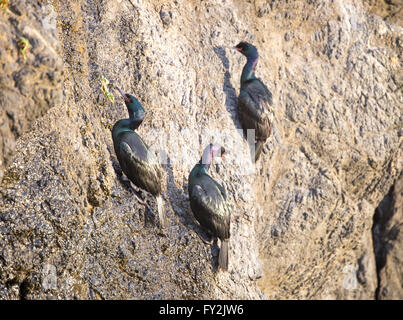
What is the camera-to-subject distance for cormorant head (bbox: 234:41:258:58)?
9086 millimetres

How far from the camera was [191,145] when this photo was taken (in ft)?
27.3

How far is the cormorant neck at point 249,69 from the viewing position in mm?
9078

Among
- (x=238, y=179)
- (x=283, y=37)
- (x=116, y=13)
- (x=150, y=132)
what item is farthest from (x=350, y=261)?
(x=116, y=13)

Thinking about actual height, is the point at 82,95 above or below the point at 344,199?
above

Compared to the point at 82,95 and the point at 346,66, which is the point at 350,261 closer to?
the point at 346,66

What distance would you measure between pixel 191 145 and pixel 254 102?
130 cm

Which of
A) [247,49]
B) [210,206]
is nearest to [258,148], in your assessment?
[247,49]

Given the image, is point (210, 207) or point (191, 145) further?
point (191, 145)

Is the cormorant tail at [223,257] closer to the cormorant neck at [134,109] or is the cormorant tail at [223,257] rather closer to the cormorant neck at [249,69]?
the cormorant neck at [134,109]

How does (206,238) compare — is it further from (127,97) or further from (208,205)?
(127,97)

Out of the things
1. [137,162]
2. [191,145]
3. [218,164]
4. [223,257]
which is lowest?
[223,257]

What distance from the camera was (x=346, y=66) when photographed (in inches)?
420

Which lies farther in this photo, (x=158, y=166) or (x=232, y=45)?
(x=232, y=45)

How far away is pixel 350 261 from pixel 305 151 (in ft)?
8.05
